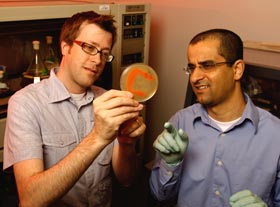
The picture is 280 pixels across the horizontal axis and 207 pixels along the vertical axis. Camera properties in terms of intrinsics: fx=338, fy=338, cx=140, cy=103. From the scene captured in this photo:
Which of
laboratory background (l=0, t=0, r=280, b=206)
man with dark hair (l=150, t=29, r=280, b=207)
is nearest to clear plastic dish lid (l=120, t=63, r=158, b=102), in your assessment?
man with dark hair (l=150, t=29, r=280, b=207)

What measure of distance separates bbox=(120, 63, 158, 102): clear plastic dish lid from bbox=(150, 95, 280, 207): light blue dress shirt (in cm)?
31

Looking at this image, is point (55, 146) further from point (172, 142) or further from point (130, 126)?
point (172, 142)

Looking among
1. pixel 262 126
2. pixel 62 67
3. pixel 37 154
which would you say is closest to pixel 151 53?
pixel 62 67

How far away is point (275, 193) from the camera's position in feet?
4.21

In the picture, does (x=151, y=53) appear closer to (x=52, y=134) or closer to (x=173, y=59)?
(x=173, y=59)

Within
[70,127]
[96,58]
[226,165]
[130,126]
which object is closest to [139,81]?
[130,126]

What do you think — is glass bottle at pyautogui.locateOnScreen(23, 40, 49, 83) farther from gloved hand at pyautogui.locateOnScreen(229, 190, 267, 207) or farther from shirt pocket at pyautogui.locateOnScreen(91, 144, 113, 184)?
gloved hand at pyautogui.locateOnScreen(229, 190, 267, 207)

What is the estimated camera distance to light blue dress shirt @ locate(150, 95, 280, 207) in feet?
4.08

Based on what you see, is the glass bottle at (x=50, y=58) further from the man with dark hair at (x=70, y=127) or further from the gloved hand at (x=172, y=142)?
the gloved hand at (x=172, y=142)

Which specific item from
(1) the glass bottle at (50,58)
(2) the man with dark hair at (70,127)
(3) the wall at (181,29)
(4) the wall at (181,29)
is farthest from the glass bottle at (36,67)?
(3) the wall at (181,29)

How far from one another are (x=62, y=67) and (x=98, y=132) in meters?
0.48

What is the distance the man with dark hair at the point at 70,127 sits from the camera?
3.64 ft

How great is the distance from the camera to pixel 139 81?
3.72 ft

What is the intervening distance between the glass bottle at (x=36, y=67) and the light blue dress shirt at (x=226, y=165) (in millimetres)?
842
